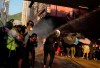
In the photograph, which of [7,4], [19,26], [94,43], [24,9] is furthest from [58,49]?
[7,4]

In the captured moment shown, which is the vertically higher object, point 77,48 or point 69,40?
point 69,40

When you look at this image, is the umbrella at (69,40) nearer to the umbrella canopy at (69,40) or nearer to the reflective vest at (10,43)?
the umbrella canopy at (69,40)

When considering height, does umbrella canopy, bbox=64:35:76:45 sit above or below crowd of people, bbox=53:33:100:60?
above

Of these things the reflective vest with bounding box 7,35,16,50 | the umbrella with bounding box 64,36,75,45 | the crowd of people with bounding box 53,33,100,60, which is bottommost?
the crowd of people with bounding box 53,33,100,60

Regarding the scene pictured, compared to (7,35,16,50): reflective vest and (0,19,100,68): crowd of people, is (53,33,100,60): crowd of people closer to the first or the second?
(0,19,100,68): crowd of people

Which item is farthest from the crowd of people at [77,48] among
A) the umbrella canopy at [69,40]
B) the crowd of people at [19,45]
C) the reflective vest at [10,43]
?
the reflective vest at [10,43]

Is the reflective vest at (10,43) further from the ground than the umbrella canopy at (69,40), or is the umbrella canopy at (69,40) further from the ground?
the reflective vest at (10,43)

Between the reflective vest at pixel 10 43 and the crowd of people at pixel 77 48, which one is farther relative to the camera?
the crowd of people at pixel 77 48

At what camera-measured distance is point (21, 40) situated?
8.24 m

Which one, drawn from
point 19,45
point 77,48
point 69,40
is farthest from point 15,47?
point 77,48

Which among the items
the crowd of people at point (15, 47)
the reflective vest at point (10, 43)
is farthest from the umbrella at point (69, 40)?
the reflective vest at point (10, 43)

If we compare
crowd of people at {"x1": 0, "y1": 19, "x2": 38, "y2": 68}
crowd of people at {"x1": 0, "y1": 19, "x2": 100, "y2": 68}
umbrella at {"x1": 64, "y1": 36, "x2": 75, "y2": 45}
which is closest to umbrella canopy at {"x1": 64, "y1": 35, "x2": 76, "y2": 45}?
umbrella at {"x1": 64, "y1": 36, "x2": 75, "y2": 45}

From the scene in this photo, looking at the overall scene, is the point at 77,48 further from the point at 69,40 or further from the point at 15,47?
the point at 15,47


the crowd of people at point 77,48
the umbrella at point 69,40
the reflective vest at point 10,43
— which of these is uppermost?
the reflective vest at point 10,43
